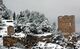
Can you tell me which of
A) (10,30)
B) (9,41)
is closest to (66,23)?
(10,30)

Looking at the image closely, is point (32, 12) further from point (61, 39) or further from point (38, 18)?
point (61, 39)

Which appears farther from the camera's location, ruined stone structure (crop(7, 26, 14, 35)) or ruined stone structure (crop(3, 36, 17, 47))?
ruined stone structure (crop(7, 26, 14, 35))

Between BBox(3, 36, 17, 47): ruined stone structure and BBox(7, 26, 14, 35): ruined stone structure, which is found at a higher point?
BBox(7, 26, 14, 35): ruined stone structure

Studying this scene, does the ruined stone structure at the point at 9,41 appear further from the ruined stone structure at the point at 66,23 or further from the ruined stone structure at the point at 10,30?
the ruined stone structure at the point at 66,23

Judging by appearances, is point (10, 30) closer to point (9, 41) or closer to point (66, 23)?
point (9, 41)

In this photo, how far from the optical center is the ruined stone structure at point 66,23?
3004 centimetres

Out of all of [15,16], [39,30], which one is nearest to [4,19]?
[15,16]

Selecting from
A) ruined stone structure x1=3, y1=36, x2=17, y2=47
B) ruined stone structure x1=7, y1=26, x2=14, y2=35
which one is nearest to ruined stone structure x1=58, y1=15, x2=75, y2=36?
ruined stone structure x1=7, y1=26, x2=14, y2=35

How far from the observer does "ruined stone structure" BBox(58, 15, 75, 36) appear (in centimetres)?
3004

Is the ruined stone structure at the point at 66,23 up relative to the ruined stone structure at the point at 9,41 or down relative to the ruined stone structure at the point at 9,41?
up

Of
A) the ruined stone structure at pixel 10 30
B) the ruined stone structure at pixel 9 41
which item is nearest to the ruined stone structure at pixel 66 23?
the ruined stone structure at pixel 10 30

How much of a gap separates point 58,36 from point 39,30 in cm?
106

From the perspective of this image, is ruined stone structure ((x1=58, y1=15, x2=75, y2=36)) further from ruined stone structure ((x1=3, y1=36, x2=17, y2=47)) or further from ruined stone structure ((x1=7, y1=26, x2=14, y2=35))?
ruined stone structure ((x1=3, y1=36, x2=17, y2=47))

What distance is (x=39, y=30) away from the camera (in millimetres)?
25984
